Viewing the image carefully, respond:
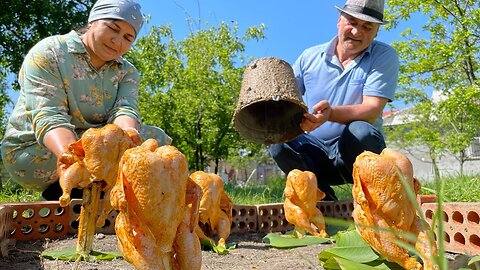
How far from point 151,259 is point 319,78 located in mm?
2855

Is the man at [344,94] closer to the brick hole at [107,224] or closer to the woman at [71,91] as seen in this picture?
the woman at [71,91]

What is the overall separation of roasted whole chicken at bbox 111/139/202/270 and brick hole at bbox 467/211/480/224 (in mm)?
1227

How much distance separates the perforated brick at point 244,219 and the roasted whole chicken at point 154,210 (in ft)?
6.40

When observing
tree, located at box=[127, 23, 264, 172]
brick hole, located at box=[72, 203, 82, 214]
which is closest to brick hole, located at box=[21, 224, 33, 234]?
brick hole, located at box=[72, 203, 82, 214]

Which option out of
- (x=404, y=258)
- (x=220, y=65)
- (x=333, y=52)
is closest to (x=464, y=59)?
(x=220, y=65)

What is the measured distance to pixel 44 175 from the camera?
127 inches

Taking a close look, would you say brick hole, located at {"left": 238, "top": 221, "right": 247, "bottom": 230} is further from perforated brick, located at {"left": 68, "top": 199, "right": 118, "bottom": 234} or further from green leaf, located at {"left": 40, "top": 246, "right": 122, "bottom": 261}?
green leaf, located at {"left": 40, "top": 246, "right": 122, "bottom": 261}

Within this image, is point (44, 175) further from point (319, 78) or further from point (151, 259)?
point (151, 259)

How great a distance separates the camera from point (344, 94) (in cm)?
371

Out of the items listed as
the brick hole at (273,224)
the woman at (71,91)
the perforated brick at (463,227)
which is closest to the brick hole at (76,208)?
the woman at (71,91)

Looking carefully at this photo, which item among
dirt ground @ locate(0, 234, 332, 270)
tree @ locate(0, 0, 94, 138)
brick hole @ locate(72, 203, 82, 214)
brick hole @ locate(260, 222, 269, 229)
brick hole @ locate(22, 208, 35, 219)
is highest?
tree @ locate(0, 0, 94, 138)

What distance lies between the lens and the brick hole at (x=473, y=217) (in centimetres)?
199

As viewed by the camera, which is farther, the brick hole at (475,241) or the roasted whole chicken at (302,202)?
the roasted whole chicken at (302,202)

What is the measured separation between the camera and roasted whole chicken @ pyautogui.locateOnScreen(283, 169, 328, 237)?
2.54 meters
